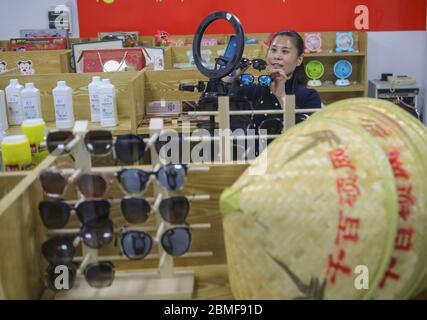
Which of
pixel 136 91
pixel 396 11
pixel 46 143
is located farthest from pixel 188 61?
pixel 46 143

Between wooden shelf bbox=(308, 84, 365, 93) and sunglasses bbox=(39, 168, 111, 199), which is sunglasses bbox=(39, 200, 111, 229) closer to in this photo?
sunglasses bbox=(39, 168, 111, 199)

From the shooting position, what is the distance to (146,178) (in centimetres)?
115

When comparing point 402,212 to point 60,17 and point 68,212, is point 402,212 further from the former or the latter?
point 60,17

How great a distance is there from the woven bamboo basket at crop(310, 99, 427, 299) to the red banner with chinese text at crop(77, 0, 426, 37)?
6.10m

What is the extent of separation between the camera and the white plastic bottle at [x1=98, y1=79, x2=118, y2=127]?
331 cm

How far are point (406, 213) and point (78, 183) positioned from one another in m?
0.69

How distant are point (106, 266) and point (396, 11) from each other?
261 inches

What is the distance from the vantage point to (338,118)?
41.6 inches

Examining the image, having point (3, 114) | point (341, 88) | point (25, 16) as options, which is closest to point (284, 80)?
point (3, 114)

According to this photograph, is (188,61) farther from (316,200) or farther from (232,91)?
(316,200)

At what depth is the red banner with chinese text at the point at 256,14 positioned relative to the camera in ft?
22.6

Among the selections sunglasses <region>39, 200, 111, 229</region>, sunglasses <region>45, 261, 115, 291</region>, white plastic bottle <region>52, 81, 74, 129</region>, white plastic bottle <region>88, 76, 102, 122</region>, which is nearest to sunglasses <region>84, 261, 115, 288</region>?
sunglasses <region>45, 261, 115, 291</region>

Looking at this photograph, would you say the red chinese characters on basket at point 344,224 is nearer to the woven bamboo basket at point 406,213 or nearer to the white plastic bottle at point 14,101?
the woven bamboo basket at point 406,213

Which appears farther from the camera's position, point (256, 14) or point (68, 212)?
point (256, 14)
